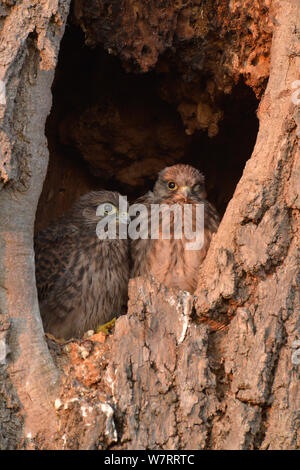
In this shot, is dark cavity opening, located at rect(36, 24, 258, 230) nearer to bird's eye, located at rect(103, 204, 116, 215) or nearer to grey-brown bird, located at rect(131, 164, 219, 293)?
grey-brown bird, located at rect(131, 164, 219, 293)

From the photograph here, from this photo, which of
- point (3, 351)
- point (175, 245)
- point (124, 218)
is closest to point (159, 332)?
point (3, 351)

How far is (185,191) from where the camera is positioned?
5.25m

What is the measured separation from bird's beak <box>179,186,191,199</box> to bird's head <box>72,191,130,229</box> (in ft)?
1.59

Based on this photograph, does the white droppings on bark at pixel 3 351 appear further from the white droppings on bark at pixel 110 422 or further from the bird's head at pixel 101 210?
the bird's head at pixel 101 210

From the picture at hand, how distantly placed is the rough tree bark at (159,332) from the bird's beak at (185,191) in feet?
3.61

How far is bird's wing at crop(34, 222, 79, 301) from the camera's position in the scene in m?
4.93

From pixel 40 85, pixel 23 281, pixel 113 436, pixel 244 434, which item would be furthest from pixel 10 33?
pixel 244 434

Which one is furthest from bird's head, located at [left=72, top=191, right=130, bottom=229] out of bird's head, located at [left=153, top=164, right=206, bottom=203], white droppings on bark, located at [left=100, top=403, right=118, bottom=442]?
white droppings on bark, located at [left=100, top=403, right=118, bottom=442]

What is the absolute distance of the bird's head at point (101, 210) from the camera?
5.36 m

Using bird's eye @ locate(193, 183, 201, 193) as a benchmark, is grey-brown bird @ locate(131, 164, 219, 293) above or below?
below

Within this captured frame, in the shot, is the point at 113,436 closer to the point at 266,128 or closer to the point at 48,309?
the point at 48,309

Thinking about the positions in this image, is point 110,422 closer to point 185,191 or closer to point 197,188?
point 185,191

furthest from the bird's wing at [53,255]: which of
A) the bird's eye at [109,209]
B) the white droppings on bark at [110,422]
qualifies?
the white droppings on bark at [110,422]

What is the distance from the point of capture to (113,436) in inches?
134
